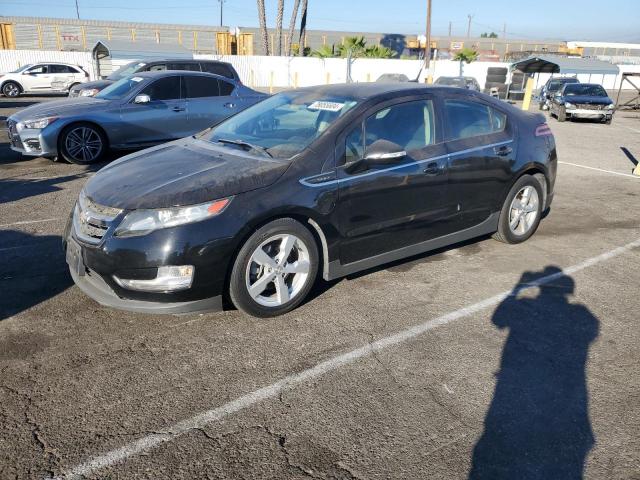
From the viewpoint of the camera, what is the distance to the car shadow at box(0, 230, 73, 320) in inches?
160

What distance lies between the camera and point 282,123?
450 cm

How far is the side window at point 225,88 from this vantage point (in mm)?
10297

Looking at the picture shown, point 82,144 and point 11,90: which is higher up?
point 82,144

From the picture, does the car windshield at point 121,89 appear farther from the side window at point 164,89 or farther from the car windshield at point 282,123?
the car windshield at point 282,123

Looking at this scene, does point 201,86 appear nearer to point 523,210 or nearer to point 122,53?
point 523,210

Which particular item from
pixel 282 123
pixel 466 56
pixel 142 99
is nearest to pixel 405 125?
pixel 282 123

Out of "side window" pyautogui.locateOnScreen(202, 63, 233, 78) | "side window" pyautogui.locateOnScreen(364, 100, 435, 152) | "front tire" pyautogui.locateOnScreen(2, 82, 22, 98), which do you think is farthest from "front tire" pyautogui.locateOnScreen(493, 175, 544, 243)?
"front tire" pyautogui.locateOnScreen(2, 82, 22, 98)

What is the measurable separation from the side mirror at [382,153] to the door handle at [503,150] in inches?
55.0

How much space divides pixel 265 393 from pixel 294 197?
54.0 inches

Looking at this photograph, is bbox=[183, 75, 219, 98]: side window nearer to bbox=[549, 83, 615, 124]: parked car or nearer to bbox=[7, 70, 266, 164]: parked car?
bbox=[7, 70, 266, 164]: parked car

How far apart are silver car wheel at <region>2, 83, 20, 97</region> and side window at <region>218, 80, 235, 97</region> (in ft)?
55.3

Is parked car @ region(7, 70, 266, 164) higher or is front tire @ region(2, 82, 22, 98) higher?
parked car @ region(7, 70, 266, 164)

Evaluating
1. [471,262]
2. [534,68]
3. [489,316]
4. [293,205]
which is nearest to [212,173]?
[293,205]

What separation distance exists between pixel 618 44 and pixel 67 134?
85.6m
